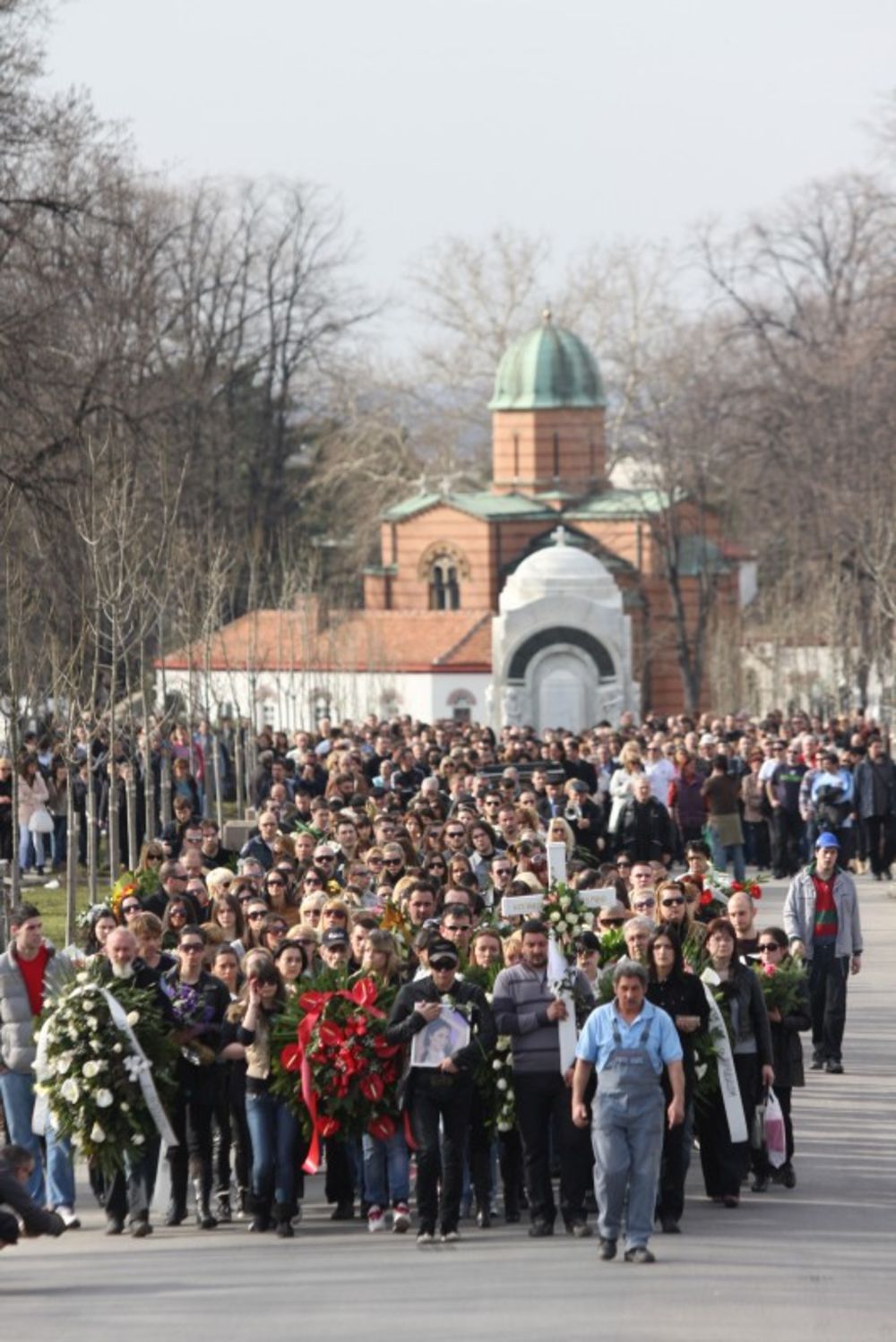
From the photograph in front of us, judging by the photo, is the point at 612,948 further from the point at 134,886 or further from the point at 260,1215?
the point at 134,886

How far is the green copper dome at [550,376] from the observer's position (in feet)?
309

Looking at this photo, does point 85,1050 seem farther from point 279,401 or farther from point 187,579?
point 279,401

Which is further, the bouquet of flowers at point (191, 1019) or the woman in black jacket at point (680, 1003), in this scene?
the bouquet of flowers at point (191, 1019)

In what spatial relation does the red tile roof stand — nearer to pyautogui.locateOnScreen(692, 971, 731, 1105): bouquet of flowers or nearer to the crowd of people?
the crowd of people

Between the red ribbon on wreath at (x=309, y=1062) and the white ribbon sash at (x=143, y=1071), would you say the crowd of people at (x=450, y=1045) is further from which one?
the white ribbon sash at (x=143, y=1071)

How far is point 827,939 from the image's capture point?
21.4 meters

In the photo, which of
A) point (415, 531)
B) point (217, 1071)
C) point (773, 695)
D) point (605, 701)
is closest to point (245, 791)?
point (605, 701)

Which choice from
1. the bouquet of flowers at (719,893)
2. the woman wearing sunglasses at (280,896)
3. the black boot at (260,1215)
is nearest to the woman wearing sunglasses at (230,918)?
the woman wearing sunglasses at (280,896)

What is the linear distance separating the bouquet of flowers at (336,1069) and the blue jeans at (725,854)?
1880 centimetres

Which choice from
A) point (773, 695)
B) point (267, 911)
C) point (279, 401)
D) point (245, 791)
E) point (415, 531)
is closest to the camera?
point (267, 911)

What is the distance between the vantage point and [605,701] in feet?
221

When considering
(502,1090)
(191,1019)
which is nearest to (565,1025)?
(502,1090)

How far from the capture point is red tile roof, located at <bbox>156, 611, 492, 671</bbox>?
67562 mm

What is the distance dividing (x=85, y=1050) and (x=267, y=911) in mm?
2456
